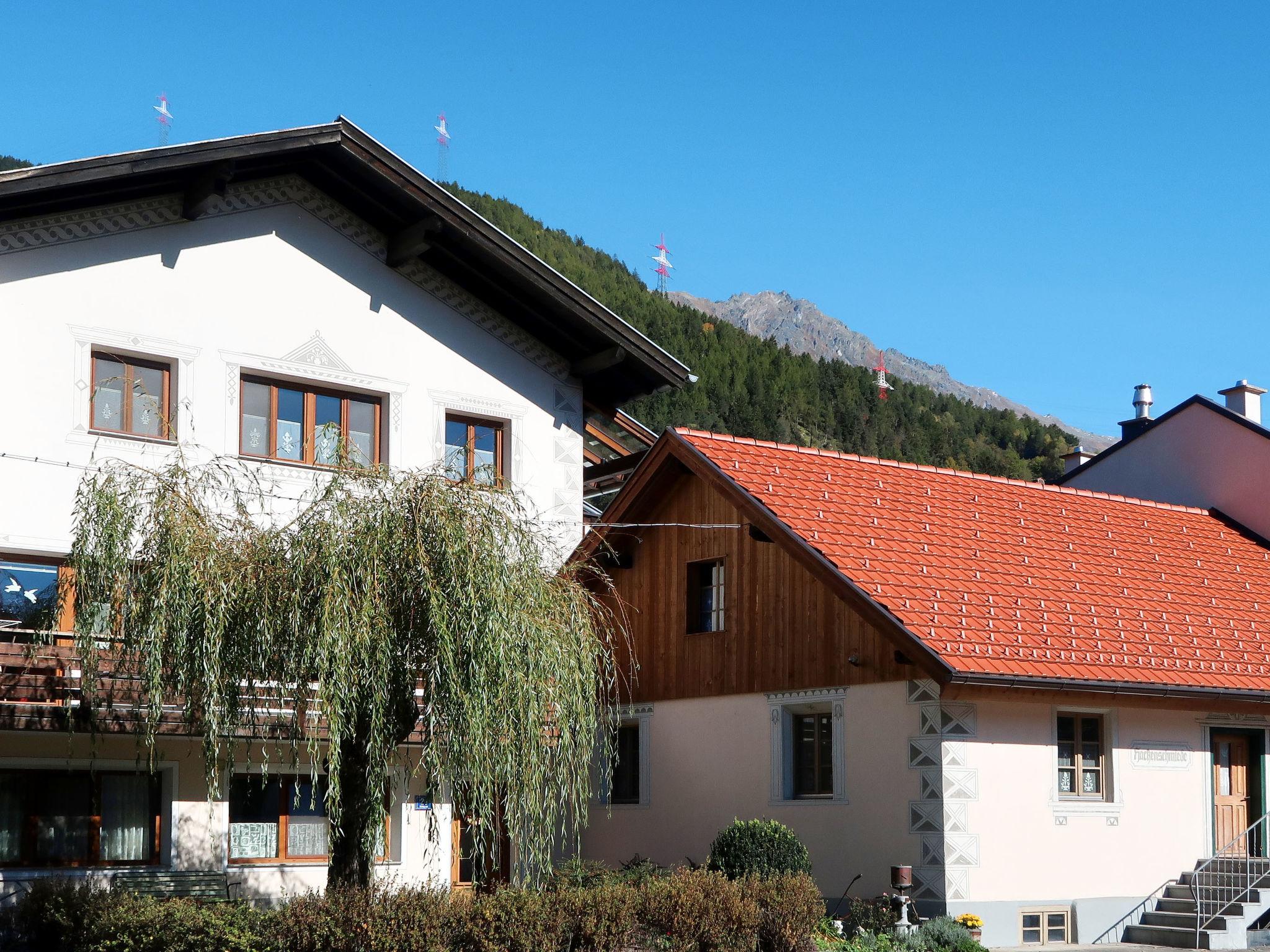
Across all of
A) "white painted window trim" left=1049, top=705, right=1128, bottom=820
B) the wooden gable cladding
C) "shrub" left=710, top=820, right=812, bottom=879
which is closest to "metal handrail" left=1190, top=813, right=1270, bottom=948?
"white painted window trim" left=1049, top=705, right=1128, bottom=820

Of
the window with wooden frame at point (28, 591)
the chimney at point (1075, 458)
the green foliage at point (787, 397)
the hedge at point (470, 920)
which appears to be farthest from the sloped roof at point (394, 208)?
the green foliage at point (787, 397)

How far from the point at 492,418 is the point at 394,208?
3027 millimetres

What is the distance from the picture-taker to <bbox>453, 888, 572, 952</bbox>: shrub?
12469 millimetres

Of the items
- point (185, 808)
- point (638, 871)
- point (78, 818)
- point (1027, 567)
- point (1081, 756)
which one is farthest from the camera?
point (1027, 567)

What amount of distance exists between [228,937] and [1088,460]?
74.5 feet

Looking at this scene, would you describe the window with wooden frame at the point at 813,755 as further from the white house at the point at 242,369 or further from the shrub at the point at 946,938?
the white house at the point at 242,369

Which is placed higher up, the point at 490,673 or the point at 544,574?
the point at 544,574

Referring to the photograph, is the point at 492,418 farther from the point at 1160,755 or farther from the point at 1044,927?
the point at 1160,755

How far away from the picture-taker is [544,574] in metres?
13.7

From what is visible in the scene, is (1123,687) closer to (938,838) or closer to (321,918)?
(938,838)

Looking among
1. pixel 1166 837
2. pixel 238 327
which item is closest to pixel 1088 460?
pixel 1166 837

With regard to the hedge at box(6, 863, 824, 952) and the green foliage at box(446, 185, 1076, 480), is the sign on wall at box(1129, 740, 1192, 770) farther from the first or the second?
the green foliage at box(446, 185, 1076, 480)

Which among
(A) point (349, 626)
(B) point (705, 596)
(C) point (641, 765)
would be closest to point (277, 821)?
(C) point (641, 765)

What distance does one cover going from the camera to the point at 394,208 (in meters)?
19.8
